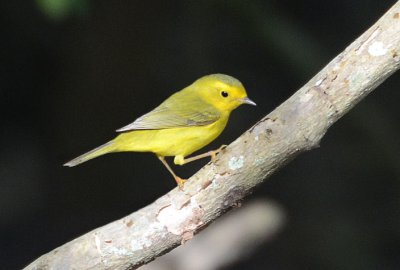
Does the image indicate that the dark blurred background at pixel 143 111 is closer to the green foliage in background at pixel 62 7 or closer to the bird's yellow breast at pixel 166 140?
the green foliage in background at pixel 62 7

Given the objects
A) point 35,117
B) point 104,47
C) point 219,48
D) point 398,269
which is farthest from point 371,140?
point 35,117

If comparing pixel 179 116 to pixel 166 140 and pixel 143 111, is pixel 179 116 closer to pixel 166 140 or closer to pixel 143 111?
pixel 166 140

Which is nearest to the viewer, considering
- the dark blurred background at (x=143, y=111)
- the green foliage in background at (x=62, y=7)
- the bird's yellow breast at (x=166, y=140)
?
the bird's yellow breast at (x=166, y=140)

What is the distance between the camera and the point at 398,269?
4.79m

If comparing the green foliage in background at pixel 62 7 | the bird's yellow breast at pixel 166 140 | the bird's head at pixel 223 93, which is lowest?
the bird's yellow breast at pixel 166 140

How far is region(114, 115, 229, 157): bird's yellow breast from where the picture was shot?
3.16 m

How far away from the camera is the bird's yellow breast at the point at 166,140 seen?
316cm

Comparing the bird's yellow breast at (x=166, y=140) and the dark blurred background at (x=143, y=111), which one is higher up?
the dark blurred background at (x=143, y=111)

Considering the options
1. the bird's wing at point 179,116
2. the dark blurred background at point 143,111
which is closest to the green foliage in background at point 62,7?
the bird's wing at point 179,116

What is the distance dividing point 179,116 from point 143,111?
188 centimetres

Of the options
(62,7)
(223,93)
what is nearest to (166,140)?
(223,93)

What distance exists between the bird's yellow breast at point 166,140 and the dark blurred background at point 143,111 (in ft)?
5.43

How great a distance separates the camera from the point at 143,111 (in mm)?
5090

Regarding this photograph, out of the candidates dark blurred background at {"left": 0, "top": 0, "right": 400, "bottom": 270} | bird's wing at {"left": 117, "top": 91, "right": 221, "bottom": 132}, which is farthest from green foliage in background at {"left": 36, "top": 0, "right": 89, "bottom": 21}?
dark blurred background at {"left": 0, "top": 0, "right": 400, "bottom": 270}
